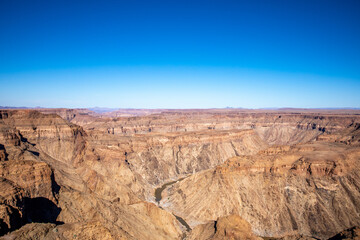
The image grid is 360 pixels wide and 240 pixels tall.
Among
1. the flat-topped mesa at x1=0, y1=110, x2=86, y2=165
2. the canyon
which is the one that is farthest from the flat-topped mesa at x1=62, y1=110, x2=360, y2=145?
the flat-topped mesa at x1=0, y1=110, x2=86, y2=165

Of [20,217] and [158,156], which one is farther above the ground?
[20,217]

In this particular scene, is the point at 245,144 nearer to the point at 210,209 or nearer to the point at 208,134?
the point at 208,134

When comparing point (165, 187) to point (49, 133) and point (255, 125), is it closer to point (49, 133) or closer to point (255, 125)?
point (49, 133)

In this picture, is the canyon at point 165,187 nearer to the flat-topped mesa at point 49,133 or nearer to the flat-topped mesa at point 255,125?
the flat-topped mesa at point 49,133

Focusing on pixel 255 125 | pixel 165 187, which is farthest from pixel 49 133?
pixel 255 125

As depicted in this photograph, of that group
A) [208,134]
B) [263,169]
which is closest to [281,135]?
[208,134]

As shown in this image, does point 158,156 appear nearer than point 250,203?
No

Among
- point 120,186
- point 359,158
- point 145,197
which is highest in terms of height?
point 359,158

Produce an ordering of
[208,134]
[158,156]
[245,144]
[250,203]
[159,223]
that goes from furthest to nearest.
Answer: [245,144], [208,134], [158,156], [250,203], [159,223]
